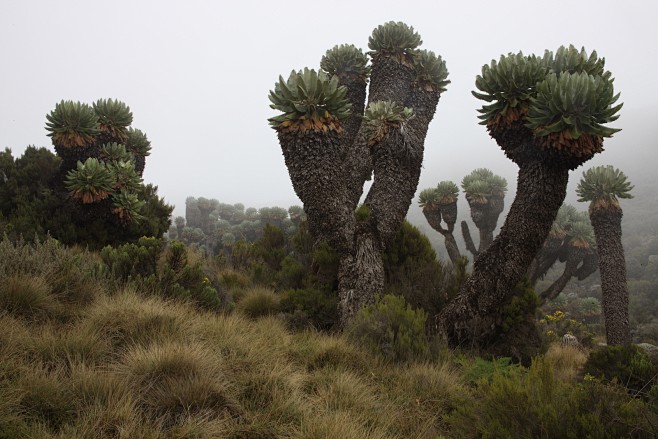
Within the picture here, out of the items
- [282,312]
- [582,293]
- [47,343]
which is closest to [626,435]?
[47,343]

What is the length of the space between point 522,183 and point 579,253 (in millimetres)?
10763

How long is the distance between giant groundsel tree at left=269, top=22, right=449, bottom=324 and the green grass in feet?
7.47

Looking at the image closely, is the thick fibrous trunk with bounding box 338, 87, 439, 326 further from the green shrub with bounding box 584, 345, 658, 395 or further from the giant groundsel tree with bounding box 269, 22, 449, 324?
the green shrub with bounding box 584, 345, 658, 395

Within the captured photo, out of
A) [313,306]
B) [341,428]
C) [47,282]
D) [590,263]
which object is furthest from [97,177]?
[590,263]

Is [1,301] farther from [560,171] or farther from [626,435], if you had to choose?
[560,171]

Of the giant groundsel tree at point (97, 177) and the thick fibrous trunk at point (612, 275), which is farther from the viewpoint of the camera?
the thick fibrous trunk at point (612, 275)

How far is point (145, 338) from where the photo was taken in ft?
13.4

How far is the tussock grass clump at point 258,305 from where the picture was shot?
294 inches

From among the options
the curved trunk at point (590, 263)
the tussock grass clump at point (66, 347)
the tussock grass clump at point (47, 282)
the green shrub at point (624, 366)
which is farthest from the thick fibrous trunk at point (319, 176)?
the curved trunk at point (590, 263)

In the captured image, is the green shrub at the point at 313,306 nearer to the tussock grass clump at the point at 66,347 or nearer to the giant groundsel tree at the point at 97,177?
the tussock grass clump at the point at 66,347

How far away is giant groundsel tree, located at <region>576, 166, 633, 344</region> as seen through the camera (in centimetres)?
1027

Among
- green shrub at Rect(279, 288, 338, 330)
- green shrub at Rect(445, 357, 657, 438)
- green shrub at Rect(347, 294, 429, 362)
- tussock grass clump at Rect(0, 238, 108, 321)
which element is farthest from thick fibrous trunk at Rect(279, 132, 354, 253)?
green shrub at Rect(445, 357, 657, 438)

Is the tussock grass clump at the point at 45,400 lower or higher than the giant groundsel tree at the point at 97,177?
lower

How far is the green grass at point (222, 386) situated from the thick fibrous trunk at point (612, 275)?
7.99m
